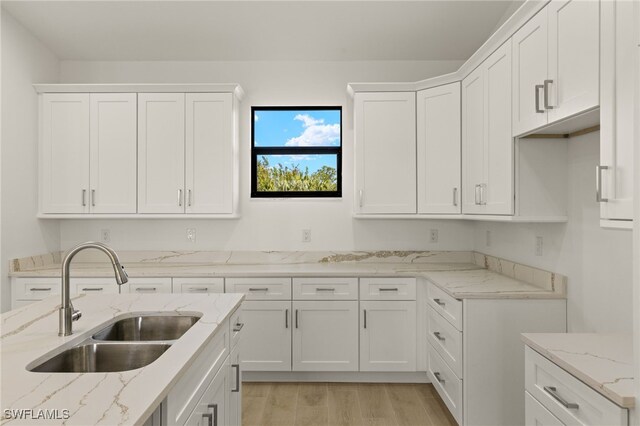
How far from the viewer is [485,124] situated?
2.80 m

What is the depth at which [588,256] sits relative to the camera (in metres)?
2.22

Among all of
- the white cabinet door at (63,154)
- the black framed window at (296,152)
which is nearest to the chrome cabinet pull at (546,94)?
the black framed window at (296,152)

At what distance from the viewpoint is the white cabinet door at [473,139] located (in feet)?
9.41

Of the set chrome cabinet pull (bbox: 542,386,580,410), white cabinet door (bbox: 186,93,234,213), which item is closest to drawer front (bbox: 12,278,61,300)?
white cabinet door (bbox: 186,93,234,213)

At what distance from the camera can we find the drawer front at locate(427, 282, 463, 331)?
252cm

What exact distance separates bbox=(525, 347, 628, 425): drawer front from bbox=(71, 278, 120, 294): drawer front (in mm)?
2944

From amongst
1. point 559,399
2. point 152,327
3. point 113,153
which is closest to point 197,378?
point 152,327

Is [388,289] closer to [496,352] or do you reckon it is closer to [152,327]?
[496,352]

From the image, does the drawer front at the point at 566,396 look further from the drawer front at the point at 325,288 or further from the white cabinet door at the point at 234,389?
the drawer front at the point at 325,288

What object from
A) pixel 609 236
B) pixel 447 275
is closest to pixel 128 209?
pixel 447 275

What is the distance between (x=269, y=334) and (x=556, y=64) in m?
2.60

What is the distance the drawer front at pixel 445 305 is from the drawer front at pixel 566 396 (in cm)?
77

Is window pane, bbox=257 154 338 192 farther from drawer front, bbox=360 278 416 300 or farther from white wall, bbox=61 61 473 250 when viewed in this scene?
drawer front, bbox=360 278 416 300

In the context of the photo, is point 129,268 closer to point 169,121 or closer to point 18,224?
point 18,224
